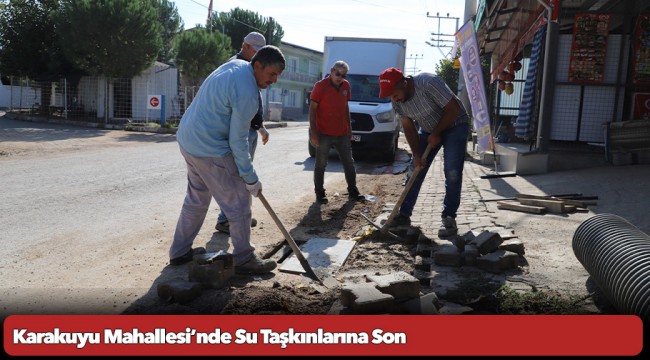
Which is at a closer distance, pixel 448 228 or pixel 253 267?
pixel 253 267

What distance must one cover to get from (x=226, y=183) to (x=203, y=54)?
27704 mm

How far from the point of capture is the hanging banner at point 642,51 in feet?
30.6

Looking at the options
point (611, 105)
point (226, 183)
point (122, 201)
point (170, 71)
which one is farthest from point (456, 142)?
point (170, 71)

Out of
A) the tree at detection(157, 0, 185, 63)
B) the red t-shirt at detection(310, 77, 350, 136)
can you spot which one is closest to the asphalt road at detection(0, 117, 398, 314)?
the red t-shirt at detection(310, 77, 350, 136)

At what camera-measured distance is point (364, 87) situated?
13.7m

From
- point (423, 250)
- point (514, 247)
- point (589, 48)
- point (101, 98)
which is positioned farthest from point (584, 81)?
point (101, 98)

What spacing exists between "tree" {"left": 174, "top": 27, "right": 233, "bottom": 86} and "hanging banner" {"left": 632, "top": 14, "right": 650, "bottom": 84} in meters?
24.5

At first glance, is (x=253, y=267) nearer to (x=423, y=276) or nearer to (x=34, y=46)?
(x=423, y=276)

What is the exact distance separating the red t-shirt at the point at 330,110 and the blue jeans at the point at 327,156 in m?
0.09

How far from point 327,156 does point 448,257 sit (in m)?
3.44

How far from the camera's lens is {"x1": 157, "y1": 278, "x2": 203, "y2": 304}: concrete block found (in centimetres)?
354

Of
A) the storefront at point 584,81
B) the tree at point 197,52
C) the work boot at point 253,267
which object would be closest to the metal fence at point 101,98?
the tree at point 197,52

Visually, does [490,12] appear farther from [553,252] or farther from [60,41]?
[60,41]

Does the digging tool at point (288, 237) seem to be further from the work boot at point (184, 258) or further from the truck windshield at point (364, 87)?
the truck windshield at point (364, 87)
